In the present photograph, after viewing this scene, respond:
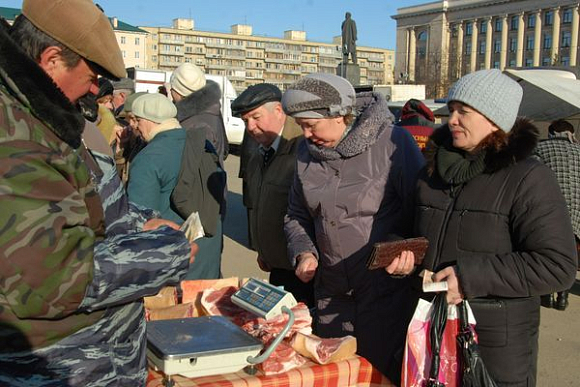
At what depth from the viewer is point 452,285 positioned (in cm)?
235

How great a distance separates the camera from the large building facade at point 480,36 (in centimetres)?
9144

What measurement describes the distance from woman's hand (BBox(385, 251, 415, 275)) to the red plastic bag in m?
0.15

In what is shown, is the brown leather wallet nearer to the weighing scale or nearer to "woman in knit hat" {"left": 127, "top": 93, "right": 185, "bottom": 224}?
the weighing scale

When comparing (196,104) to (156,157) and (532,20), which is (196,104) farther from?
(532,20)

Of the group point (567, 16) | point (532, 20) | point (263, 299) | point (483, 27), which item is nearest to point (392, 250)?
point (263, 299)

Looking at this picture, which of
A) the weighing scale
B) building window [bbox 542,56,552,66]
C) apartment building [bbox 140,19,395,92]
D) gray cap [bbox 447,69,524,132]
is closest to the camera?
the weighing scale

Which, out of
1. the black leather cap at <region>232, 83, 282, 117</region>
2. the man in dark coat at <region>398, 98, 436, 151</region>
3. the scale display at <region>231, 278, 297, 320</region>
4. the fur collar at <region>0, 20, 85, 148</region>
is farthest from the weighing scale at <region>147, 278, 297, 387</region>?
the man in dark coat at <region>398, 98, 436, 151</region>

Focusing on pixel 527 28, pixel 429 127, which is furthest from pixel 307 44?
pixel 429 127

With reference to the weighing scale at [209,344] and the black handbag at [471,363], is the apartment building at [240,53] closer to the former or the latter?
the weighing scale at [209,344]

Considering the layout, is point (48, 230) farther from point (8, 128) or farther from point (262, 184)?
point (262, 184)

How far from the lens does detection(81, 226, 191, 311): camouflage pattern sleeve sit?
1623mm

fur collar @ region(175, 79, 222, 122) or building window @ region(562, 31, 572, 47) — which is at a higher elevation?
building window @ region(562, 31, 572, 47)

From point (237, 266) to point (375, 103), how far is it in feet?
16.0

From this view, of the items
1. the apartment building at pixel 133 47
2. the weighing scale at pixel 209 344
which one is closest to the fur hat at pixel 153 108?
the weighing scale at pixel 209 344
